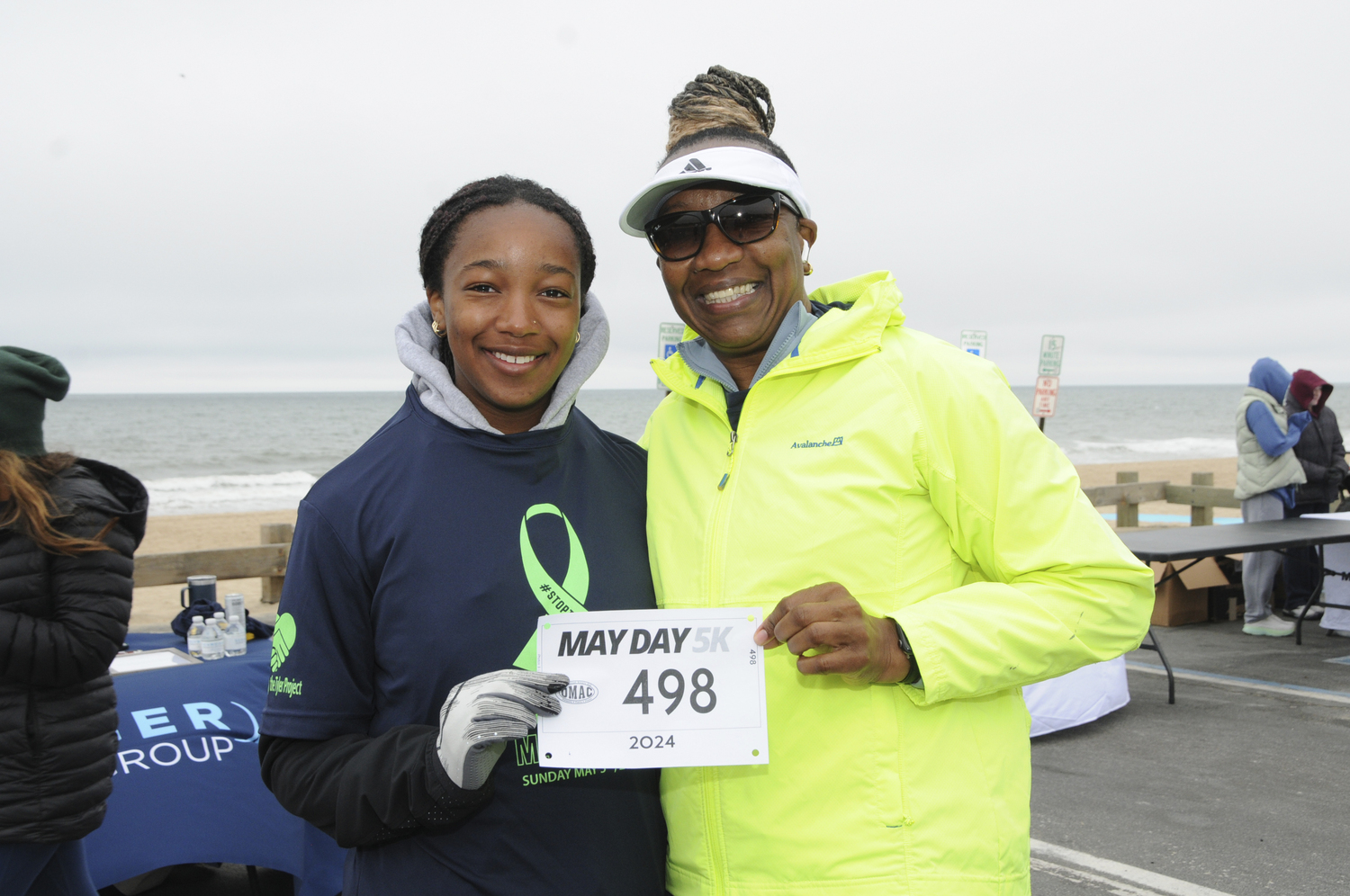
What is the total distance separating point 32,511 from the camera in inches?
108

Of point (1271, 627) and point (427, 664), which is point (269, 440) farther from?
point (427, 664)

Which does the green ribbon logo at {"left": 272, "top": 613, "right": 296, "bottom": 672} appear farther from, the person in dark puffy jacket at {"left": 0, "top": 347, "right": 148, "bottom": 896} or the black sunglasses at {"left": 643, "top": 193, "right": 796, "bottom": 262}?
the person in dark puffy jacket at {"left": 0, "top": 347, "right": 148, "bottom": 896}

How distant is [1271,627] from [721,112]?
8.92m

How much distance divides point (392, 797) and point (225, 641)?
3.17m

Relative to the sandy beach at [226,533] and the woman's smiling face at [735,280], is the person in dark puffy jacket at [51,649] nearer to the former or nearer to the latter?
the woman's smiling face at [735,280]

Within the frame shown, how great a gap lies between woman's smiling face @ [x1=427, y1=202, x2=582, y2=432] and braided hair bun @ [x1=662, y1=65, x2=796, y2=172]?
1.36ft

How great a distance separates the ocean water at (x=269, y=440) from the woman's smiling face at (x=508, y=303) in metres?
18.6

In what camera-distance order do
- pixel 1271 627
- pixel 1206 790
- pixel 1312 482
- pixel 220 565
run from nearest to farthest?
1. pixel 1206 790
2. pixel 220 565
3. pixel 1271 627
4. pixel 1312 482

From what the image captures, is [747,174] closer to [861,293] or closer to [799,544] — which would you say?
[861,293]

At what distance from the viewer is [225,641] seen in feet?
13.9

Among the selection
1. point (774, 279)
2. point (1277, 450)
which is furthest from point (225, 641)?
point (1277, 450)

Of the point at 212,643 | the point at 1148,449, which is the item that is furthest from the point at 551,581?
the point at 1148,449

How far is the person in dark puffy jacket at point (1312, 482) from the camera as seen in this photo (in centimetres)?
907

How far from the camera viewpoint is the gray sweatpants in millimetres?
8508
